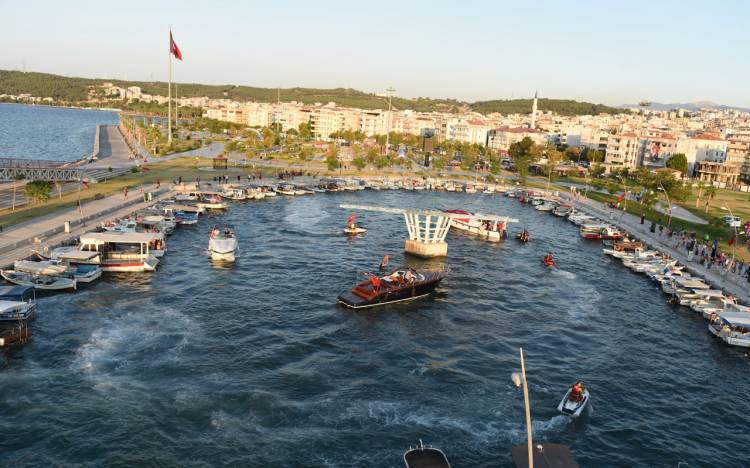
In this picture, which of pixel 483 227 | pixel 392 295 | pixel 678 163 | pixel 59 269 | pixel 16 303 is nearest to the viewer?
pixel 16 303

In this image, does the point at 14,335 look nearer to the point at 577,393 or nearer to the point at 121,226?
the point at 121,226

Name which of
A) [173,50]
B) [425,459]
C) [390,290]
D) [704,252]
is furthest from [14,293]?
[173,50]

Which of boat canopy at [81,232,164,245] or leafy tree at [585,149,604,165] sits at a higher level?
leafy tree at [585,149,604,165]

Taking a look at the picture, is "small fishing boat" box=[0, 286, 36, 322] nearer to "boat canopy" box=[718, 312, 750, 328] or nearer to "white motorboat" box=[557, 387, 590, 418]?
"white motorboat" box=[557, 387, 590, 418]

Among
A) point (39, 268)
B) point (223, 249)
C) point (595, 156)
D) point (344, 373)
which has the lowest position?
point (344, 373)

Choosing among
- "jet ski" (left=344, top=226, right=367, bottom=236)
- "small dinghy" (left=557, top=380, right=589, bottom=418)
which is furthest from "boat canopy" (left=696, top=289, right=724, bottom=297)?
"jet ski" (left=344, top=226, right=367, bottom=236)

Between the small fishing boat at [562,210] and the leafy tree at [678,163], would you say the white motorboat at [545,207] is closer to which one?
the small fishing boat at [562,210]
